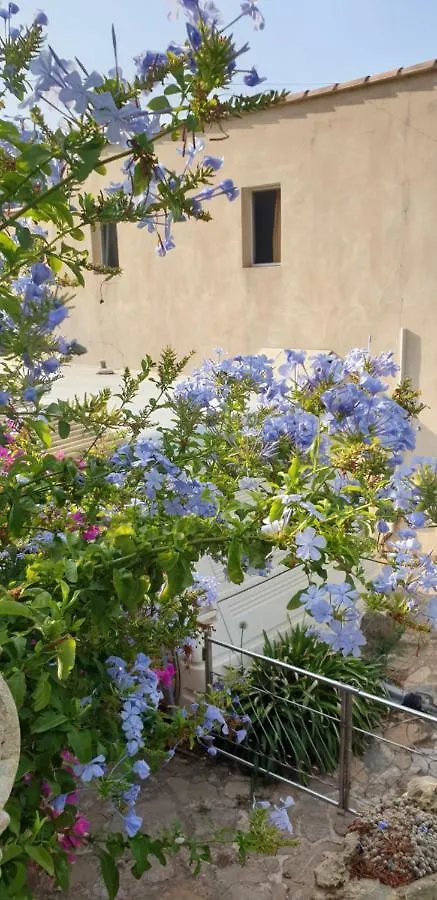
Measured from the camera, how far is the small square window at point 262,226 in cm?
994

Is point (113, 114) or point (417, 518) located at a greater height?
point (113, 114)

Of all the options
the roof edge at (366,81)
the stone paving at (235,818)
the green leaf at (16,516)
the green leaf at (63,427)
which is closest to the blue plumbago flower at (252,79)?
the green leaf at (63,427)

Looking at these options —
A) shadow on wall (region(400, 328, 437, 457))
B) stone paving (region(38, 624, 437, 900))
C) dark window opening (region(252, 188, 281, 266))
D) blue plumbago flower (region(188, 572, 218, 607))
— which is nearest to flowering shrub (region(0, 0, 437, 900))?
blue plumbago flower (region(188, 572, 218, 607))

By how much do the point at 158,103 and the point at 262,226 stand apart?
9125mm

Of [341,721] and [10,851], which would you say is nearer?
[10,851]

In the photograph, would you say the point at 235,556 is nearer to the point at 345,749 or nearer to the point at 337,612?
the point at 337,612

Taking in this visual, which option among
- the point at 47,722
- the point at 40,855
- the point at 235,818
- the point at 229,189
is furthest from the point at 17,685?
the point at 235,818

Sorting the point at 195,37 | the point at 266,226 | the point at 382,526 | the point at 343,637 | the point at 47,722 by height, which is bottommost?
the point at 47,722

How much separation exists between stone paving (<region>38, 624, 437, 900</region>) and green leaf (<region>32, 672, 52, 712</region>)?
276 cm

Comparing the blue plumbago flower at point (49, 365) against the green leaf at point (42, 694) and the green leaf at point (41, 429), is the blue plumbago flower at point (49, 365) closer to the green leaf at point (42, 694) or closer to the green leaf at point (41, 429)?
the green leaf at point (41, 429)

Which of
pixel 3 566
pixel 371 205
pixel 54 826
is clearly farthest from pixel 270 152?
pixel 54 826

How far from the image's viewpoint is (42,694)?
1847mm

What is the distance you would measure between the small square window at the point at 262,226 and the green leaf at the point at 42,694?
892 cm

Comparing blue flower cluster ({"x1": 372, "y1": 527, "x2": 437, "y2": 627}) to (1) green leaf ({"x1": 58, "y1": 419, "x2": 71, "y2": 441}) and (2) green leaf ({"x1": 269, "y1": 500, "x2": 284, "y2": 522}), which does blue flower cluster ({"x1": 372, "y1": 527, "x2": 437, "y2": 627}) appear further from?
(1) green leaf ({"x1": 58, "y1": 419, "x2": 71, "y2": 441})
